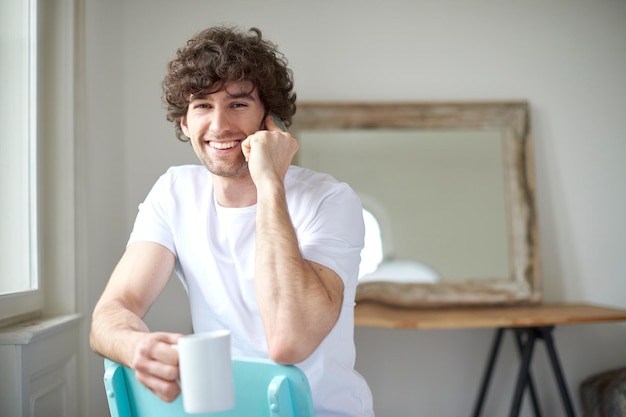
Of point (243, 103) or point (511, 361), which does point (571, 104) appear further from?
point (243, 103)

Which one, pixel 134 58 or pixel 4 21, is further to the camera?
pixel 134 58

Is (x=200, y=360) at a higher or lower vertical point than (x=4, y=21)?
lower

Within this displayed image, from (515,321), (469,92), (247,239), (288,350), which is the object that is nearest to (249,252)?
(247,239)

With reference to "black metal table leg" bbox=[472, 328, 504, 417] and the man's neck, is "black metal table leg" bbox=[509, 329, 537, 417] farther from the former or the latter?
the man's neck

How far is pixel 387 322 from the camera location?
2.52 metres

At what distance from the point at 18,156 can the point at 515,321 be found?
1.89 m

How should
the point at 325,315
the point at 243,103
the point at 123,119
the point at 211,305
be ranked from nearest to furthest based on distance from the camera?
the point at 325,315 < the point at 211,305 < the point at 243,103 < the point at 123,119

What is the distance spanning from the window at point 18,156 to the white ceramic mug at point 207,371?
1.26 meters

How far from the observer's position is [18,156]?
208 centimetres

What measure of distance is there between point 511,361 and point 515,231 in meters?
0.63

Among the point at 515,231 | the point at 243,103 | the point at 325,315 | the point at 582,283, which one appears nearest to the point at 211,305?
the point at 325,315

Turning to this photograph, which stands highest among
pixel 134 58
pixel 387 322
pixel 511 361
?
pixel 134 58

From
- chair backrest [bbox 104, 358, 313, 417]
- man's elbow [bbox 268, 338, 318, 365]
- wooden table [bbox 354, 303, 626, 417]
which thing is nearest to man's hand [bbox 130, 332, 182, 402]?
chair backrest [bbox 104, 358, 313, 417]

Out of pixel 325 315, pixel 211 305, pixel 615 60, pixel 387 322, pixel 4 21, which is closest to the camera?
pixel 325 315
